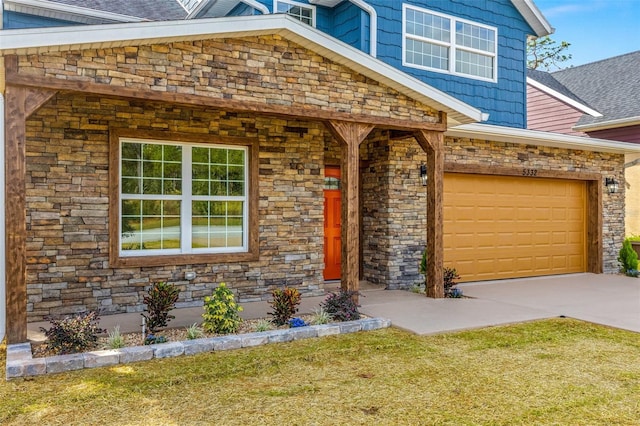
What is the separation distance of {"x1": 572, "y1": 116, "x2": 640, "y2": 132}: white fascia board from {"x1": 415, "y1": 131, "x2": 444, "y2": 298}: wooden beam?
7576 millimetres

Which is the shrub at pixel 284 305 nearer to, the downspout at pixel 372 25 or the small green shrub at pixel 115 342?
the small green shrub at pixel 115 342

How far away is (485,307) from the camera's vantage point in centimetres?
752

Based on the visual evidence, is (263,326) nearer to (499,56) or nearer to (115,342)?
(115,342)

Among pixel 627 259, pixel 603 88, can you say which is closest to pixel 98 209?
pixel 627 259

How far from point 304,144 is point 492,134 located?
12.1ft

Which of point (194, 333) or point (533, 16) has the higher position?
point (533, 16)

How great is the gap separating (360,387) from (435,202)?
4.12 meters

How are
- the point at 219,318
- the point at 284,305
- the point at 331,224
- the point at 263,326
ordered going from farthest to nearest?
the point at 331,224
the point at 284,305
the point at 263,326
the point at 219,318

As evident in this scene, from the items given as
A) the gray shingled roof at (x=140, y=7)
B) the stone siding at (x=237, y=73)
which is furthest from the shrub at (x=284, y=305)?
the gray shingled roof at (x=140, y=7)

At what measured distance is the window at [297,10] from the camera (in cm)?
996

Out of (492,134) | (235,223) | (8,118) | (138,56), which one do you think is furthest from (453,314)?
(8,118)

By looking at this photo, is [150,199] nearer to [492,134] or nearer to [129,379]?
[129,379]

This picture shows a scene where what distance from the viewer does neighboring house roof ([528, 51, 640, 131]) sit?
1338 centimetres

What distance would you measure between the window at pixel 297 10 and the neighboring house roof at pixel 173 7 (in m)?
0.42
